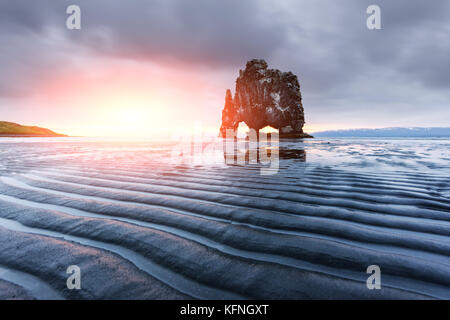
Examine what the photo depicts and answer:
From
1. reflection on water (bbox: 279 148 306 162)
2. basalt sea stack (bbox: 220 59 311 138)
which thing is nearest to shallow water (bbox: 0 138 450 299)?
reflection on water (bbox: 279 148 306 162)

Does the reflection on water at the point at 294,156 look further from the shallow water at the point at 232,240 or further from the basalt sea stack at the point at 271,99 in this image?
the basalt sea stack at the point at 271,99

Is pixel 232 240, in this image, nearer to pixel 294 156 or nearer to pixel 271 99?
pixel 294 156

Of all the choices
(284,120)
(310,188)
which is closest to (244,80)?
(284,120)

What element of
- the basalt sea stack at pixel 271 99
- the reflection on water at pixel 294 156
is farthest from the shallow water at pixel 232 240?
the basalt sea stack at pixel 271 99

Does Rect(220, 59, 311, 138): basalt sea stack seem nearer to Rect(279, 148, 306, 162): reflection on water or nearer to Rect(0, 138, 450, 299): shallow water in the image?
Rect(279, 148, 306, 162): reflection on water

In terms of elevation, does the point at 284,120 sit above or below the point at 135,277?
above

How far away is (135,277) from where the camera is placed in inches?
61.1

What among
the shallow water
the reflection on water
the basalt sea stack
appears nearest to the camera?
the shallow water

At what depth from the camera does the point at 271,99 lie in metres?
81.6

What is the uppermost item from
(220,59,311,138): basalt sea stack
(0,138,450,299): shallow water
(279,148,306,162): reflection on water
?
(220,59,311,138): basalt sea stack

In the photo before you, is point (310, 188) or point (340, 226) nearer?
point (340, 226)

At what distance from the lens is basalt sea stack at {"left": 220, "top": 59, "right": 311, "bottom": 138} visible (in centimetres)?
7944
